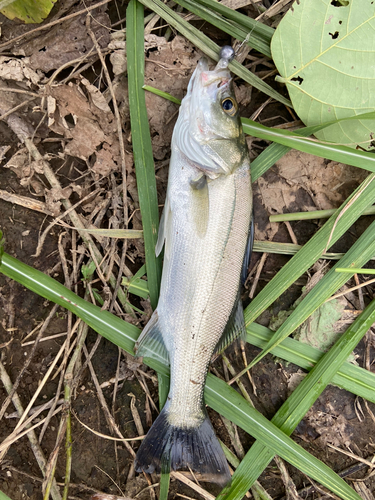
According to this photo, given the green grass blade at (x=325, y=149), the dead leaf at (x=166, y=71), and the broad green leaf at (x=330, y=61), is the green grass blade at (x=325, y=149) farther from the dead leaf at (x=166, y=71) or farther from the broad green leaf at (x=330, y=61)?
the dead leaf at (x=166, y=71)

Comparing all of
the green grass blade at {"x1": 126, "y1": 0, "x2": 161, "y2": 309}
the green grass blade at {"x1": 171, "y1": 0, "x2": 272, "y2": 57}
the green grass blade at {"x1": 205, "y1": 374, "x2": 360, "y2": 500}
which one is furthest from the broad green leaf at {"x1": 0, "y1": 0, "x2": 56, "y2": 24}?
the green grass blade at {"x1": 205, "y1": 374, "x2": 360, "y2": 500}

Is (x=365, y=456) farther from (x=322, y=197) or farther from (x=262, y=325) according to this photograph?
(x=322, y=197)

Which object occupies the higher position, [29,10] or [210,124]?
[29,10]

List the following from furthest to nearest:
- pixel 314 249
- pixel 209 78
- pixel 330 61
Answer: pixel 314 249
pixel 330 61
pixel 209 78

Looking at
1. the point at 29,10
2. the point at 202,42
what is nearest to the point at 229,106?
the point at 202,42

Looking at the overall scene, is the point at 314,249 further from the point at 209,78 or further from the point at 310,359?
the point at 209,78
